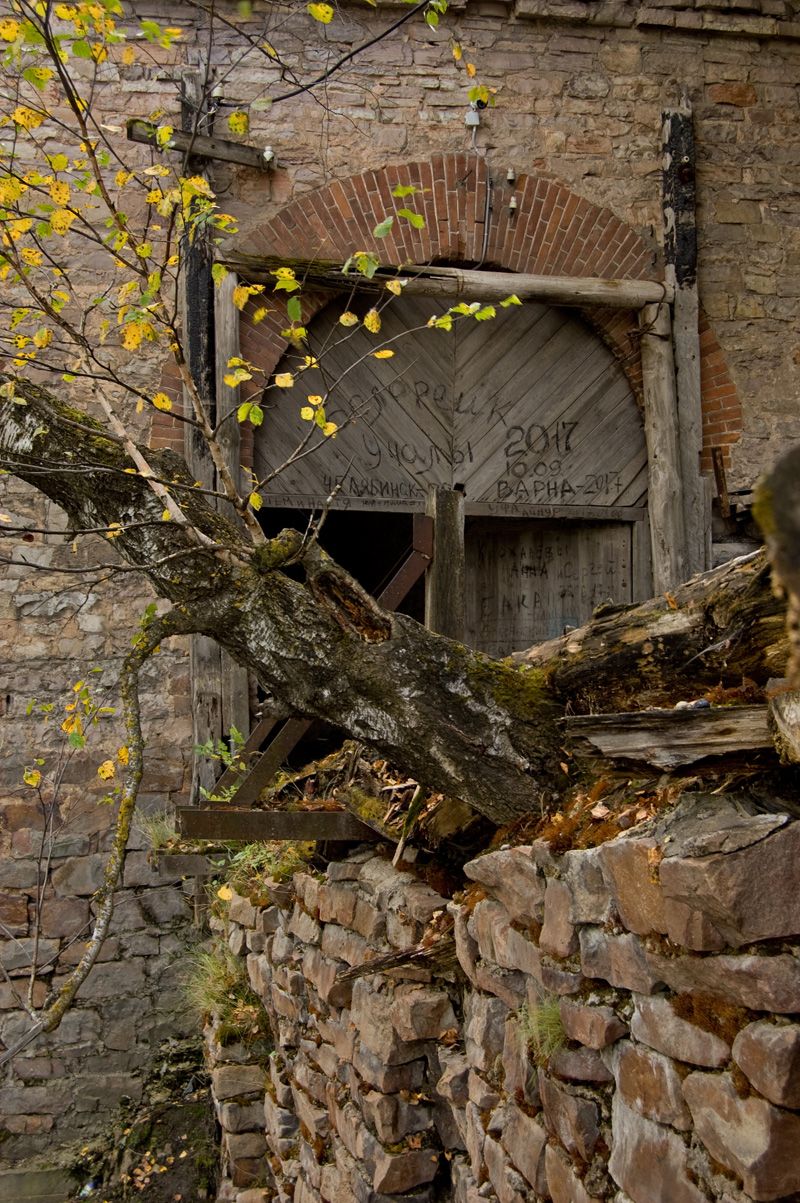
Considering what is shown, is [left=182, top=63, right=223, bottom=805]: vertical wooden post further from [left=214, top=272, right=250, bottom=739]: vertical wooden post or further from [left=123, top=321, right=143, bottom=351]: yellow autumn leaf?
[left=123, top=321, right=143, bottom=351]: yellow autumn leaf

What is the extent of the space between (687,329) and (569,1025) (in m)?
5.47

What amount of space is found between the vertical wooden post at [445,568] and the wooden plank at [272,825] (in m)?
0.86

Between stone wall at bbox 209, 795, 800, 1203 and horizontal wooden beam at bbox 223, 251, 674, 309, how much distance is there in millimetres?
3829

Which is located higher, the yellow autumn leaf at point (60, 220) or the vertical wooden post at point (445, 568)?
the yellow autumn leaf at point (60, 220)

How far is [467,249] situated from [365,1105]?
522cm

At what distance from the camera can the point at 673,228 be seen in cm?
678

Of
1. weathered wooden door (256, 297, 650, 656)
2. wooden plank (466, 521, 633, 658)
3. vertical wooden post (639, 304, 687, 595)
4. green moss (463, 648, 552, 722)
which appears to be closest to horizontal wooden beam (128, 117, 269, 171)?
weathered wooden door (256, 297, 650, 656)

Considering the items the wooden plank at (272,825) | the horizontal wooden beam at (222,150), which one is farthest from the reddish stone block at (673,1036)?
the horizontal wooden beam at (222,150)

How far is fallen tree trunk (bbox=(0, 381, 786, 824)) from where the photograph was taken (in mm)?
3002

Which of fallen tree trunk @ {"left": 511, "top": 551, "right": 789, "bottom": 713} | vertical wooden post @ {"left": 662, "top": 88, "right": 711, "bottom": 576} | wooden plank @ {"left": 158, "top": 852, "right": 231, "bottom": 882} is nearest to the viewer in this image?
fallen tree trunk @ {"left": 511, "top": 551, "right": 789, "bottom": 713}

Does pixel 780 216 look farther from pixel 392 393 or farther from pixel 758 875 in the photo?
pixel 758 875

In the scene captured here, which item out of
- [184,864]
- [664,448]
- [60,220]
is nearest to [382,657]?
[60,220]

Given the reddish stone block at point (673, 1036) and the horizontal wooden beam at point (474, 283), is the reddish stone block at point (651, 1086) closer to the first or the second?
the reddish stone block at point (673, 1036)

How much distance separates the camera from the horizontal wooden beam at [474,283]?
20.2 feet
